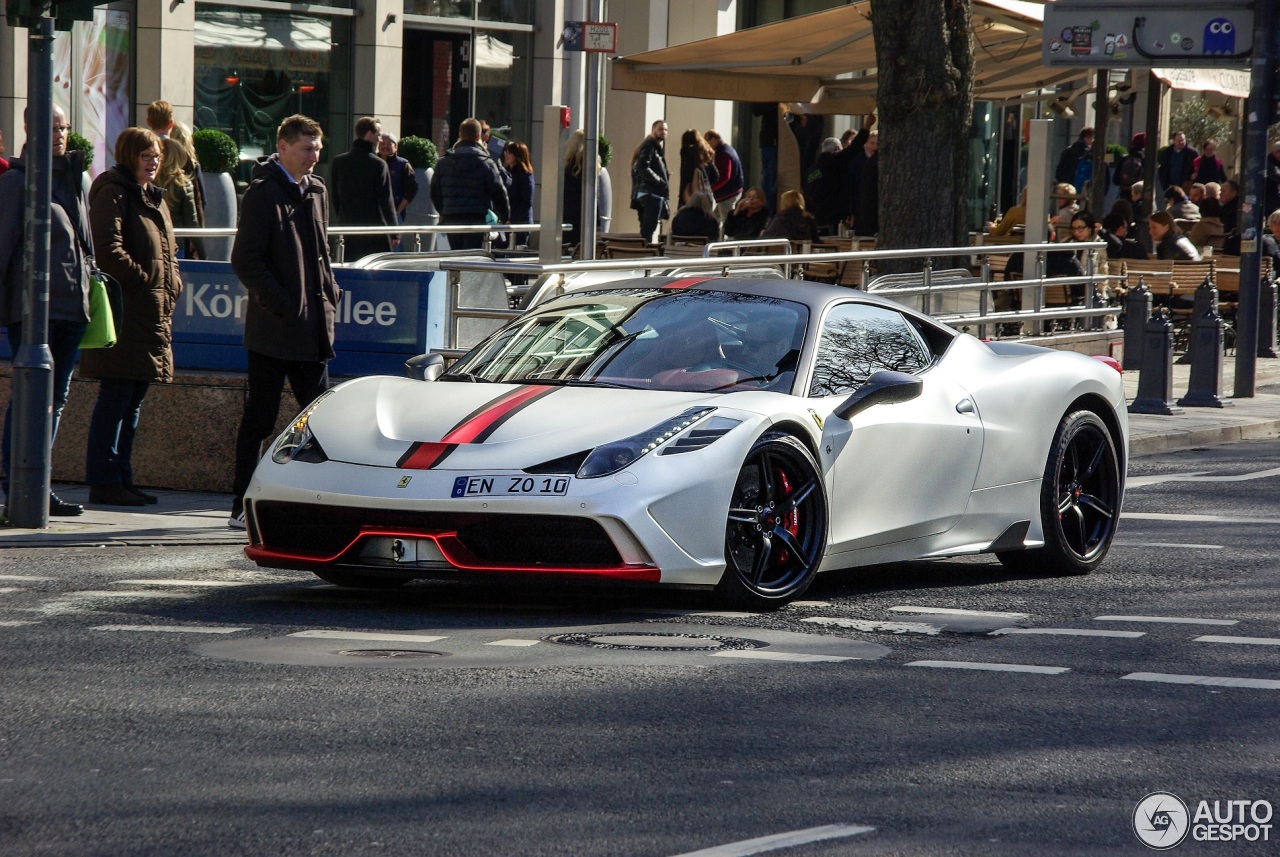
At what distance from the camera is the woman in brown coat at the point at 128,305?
1057 cm

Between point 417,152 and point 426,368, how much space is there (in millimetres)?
16366

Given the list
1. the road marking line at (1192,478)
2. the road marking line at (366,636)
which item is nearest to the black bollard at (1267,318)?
the road marking line at (1192,478)

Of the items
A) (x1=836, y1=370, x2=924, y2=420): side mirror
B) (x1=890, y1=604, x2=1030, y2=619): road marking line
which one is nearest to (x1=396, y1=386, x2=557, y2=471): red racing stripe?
(x1=836, y1=370, x2=924, y2=420): side mirror

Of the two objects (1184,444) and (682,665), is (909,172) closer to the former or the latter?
(1184,444)

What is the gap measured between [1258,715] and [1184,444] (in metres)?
9.58

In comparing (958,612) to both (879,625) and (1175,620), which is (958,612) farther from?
(1175,620)

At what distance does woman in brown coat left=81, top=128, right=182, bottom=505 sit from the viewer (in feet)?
34.7

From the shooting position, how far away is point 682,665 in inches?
262

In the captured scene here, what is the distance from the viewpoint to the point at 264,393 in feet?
33.2

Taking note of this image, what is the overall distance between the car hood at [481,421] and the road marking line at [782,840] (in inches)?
117

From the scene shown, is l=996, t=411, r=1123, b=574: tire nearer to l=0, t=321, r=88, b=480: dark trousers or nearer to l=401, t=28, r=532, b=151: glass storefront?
l=0, t=321, r=88, b=480: dark trousers

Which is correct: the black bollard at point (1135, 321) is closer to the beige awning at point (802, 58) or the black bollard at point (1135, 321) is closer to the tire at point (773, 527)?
the beige awning at point (802, 58)

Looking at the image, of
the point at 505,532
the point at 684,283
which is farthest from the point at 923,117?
the point at 505,532

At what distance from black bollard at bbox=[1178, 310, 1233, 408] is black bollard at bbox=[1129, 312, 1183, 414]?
0.69 m
